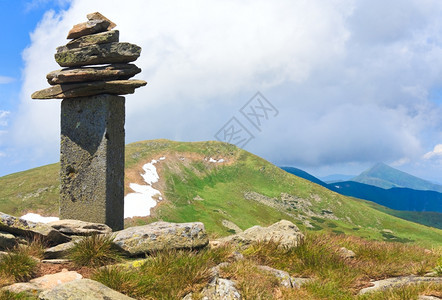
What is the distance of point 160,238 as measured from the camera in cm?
1125

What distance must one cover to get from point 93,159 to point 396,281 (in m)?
11.3

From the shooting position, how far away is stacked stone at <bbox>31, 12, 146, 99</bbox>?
15641mm

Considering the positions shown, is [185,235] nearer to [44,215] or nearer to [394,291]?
[394,291]

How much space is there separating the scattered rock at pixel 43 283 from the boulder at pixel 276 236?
5187 millimetres

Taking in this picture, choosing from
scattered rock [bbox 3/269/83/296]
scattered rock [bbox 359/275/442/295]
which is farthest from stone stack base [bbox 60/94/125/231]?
scattered rock [bbox 359/275/442/295]

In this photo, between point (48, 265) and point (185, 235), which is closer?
point (48, 265)

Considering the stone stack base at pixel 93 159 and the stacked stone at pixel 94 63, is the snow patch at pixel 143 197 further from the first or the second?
the stacked stone at pixel 94 63

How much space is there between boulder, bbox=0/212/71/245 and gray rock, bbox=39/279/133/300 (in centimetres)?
436

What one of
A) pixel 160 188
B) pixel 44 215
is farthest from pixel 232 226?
pixel 44 215

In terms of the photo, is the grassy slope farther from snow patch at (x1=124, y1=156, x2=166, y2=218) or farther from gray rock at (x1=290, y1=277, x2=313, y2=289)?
gray rock at (x1=290, y1=277, x2=313, y2=289)

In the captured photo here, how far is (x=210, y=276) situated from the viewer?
30.6 feet

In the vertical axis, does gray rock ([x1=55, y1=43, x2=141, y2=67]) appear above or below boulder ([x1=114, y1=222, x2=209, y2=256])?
above

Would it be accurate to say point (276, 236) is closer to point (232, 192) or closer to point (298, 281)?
point (298, 281)

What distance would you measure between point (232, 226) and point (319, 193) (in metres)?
27.3
